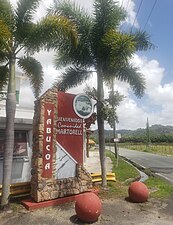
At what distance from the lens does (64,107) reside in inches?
461

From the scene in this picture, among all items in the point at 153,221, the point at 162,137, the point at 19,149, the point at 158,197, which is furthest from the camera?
the point at 162,137

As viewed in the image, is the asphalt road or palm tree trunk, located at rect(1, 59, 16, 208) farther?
the asphalt road

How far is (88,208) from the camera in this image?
343 inches

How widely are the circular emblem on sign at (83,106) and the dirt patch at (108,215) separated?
3499 mm

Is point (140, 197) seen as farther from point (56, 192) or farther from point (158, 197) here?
point (56, 192)

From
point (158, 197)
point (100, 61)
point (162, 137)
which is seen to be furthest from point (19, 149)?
point (162, 137)

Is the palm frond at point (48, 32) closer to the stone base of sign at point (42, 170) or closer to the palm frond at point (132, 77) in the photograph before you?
the stone base of sign at point (42, 170)

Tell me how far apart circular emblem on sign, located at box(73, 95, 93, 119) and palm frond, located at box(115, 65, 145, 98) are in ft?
8.46

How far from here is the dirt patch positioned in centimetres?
898

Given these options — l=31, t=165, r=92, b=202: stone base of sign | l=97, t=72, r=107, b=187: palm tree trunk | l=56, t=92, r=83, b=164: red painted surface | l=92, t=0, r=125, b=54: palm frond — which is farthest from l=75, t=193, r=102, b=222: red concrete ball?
l=92, t=0, r=125, b=54: palm frond

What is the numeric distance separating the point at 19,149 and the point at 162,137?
79115 mm

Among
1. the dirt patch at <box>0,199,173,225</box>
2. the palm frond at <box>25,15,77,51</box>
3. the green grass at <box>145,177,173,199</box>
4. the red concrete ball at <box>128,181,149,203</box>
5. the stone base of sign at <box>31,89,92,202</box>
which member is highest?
the palm frond at <box>25,15,77,51</box>

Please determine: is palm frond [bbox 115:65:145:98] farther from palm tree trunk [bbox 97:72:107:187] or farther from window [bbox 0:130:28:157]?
window [bbox 0:130:28:157]

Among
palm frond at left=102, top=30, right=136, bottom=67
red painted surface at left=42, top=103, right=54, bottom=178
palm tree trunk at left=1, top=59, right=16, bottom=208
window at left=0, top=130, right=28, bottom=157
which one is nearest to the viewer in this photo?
palm tree trunk at left=1, top=59, right=16, bottom=208
